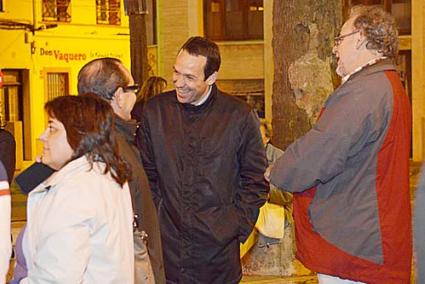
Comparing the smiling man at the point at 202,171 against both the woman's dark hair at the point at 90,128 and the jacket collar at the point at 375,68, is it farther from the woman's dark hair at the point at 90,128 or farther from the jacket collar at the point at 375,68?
the woman's dark hair at the point at 90,128

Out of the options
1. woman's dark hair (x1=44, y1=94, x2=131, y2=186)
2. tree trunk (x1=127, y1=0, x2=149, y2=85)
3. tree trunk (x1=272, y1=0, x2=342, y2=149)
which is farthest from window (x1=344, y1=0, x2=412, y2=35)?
woman's dark hair (x1=44, y1=94, x2=131, y2=186)

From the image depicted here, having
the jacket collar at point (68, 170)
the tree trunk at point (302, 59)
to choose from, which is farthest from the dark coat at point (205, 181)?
the tree trunk at point (302, 59)

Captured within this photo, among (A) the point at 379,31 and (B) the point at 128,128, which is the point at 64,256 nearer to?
(B) the point at 128,128

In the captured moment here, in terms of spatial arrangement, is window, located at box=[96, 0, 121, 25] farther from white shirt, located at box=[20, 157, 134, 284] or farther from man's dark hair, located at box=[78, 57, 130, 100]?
white shirt, located at box=[20, 157, 134, 284]

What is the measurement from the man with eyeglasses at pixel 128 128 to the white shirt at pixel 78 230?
1.95 feet

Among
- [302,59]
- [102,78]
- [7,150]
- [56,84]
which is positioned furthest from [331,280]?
[56,84]

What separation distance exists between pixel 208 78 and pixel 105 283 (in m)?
2.01

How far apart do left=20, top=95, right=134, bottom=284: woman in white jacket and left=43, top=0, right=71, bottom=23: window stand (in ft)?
102

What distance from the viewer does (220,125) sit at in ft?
19.7

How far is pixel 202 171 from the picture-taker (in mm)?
5957

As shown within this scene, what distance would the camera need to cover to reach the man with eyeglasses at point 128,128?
197 inches

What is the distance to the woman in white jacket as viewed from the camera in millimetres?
4117

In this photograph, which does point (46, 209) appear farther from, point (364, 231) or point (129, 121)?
point (364, 231)

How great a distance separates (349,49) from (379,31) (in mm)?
181
